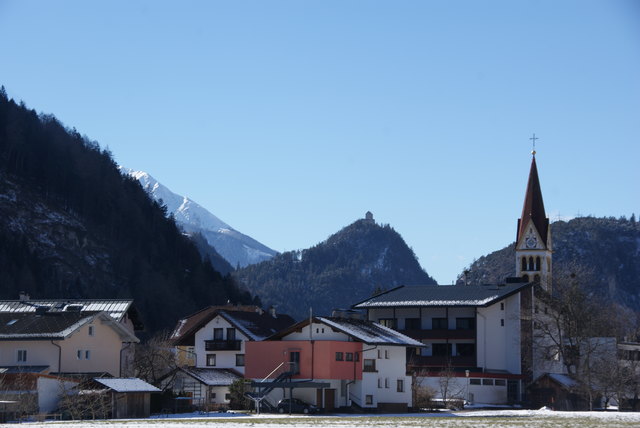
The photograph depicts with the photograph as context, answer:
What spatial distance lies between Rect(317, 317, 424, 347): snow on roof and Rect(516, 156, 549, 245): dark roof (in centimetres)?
5497

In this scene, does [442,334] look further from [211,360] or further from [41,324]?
[41,324]

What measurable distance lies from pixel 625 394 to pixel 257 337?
3109cm

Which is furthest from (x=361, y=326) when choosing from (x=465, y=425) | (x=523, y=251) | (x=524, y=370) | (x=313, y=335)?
(x=523, y=251)

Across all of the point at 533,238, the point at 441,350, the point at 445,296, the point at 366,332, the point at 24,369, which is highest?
the point at 533,238

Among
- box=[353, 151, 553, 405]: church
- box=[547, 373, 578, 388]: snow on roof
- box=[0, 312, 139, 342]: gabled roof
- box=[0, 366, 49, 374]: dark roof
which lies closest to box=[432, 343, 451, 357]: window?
box=[353, 151, 553, 405]: church

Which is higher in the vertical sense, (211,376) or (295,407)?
(211,376)

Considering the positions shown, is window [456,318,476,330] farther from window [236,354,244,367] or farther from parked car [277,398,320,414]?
parked car [277,398,320,414]

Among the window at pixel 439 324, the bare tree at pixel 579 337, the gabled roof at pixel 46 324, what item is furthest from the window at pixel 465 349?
the gabled roof at pixel 46 324

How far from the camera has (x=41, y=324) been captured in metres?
77.2

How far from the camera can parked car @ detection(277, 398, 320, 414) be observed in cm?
7288

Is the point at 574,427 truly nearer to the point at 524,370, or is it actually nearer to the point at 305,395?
the point at 305,395

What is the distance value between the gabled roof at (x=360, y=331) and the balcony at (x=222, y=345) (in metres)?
15.1

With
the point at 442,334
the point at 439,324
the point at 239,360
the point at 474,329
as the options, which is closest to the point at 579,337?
the point at 474,329

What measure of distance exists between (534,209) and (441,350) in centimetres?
4036
